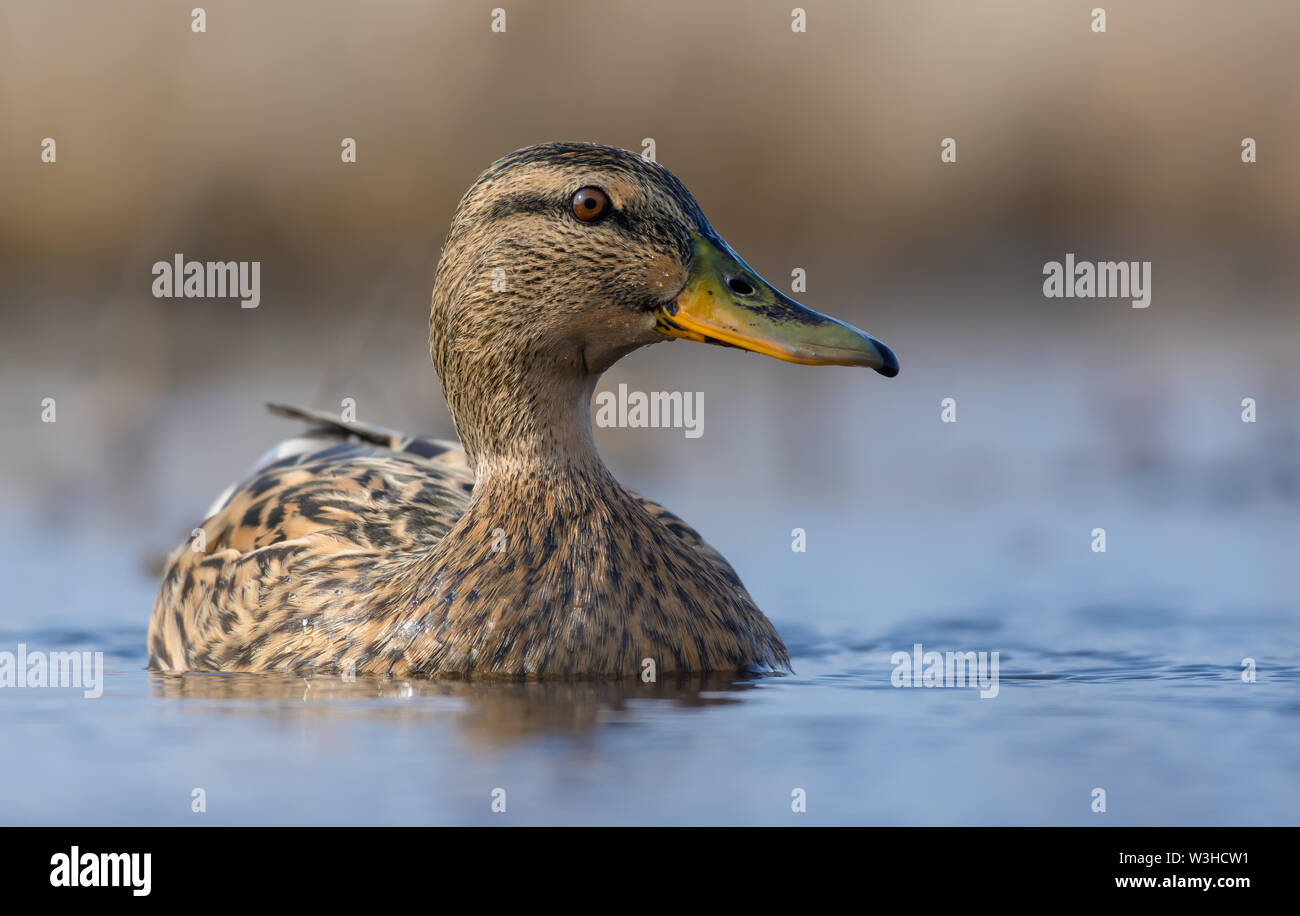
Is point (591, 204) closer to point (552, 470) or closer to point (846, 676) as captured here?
point (552, 470)

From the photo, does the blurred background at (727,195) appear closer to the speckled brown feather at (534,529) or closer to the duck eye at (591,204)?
the speckled brown feather at (534,529)

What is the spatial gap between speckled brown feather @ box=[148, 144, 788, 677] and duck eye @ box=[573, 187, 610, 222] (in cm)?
3

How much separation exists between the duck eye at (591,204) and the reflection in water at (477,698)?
1.41 meters

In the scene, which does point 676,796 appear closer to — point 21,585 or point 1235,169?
point 21,585

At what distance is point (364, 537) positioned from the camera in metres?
7.12

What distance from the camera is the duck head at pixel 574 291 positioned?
635cm

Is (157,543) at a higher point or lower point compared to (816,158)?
lower

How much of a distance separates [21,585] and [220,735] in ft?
12.1

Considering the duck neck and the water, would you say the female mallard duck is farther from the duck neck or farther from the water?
the water

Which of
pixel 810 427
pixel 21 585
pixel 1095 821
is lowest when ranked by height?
pixel 1095 821

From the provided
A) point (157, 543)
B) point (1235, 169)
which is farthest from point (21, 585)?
point (1235, 169)

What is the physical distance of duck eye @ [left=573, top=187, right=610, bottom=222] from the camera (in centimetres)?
641

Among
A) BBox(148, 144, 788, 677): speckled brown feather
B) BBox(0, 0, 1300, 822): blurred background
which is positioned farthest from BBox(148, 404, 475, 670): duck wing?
BBox(0, 0, 1300, 822): blurred background

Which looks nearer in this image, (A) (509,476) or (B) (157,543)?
(A) (509,476)
